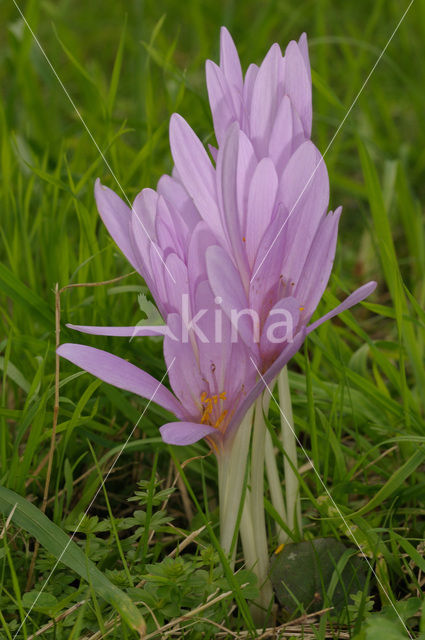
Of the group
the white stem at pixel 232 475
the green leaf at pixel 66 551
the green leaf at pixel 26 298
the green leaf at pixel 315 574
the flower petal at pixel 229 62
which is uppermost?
the flower petal at pixel 229 62

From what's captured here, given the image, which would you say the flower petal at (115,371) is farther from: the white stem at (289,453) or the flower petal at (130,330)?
the white stem at (289,453)

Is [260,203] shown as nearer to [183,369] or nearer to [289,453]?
[183,369]

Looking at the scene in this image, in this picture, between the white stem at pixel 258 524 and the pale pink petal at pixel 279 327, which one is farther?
the white stem at pixel 258 524

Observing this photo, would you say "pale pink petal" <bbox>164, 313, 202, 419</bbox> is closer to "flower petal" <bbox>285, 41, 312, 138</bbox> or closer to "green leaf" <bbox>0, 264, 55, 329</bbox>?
"flower petal" <bbox>285, 41, 312, 138</bbox>

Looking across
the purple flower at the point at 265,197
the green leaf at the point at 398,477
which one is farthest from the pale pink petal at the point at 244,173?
the green leaf at the point at 398,477

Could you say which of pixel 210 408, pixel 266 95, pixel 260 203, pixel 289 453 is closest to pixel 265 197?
pixel 260 203
